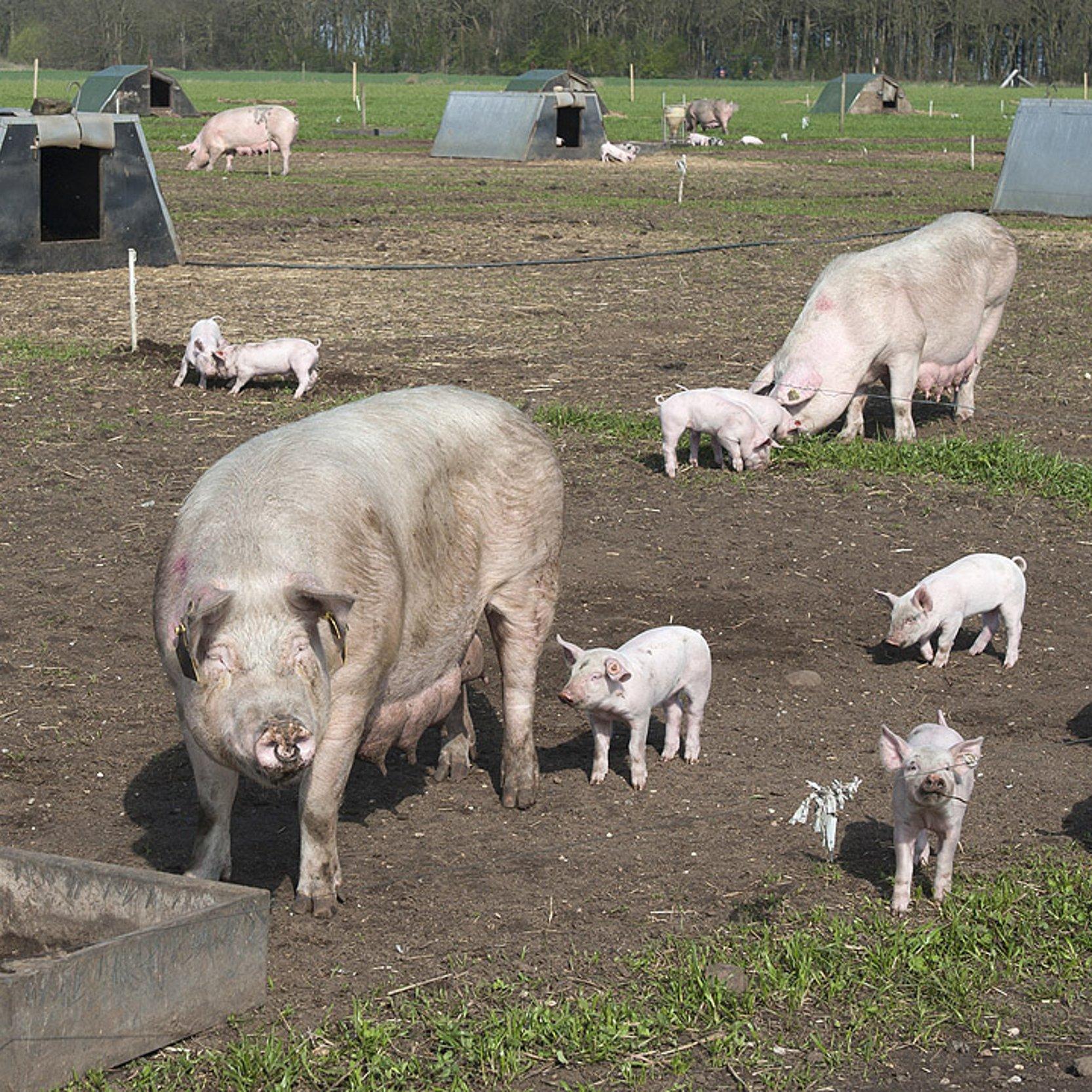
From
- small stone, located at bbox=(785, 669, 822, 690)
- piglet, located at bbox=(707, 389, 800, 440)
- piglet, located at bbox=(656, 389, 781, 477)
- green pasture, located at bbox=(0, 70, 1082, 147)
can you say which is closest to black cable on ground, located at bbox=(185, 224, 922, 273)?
piglet, located at bbox=(707, 389, 800, 440)

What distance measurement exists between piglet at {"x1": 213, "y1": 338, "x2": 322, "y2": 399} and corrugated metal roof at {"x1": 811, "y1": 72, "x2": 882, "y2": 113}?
51.4 meters

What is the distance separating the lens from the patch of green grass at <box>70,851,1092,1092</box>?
4.16 meters

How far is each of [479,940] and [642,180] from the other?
2756 centimetres

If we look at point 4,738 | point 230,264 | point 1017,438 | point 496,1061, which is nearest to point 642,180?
point 230,264

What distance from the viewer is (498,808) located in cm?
591

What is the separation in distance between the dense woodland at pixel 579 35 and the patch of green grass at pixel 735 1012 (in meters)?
100

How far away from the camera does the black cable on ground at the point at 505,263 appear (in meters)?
17.2

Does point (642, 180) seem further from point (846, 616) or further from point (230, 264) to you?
point (846, 616)

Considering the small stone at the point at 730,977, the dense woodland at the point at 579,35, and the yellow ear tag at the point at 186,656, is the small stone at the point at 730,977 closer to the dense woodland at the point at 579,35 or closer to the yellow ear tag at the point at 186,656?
the yellow ear tag at the point at 186,656

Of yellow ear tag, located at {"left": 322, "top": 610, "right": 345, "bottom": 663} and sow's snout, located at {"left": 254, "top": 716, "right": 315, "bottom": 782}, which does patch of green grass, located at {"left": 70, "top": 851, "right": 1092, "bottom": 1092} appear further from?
yellow ear tag, located at {"left": 322, "top": 610, "right": 345, "bottom": 663}

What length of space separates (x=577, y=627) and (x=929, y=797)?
2.87 m

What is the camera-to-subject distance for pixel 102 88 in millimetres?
45875

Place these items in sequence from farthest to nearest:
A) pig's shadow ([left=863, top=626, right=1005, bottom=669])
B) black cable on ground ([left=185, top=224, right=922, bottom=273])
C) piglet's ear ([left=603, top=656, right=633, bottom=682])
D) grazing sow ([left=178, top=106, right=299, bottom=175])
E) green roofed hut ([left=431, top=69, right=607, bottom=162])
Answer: green roofed hut ([left=431, top=69, right=607, bottom=162]), grazing sow ([left=178, top=106, right=299, bottom=175]), black cable on ground ([left=185, top=224, right=922, bottom=273]), pig's shadow ([left=863, top=626, right=1005, bottom=669]), piglet's ear ([left=603, top=656, right=633, bottom=682])

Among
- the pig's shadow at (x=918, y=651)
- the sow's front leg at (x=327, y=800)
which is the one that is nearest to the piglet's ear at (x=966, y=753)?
the sow's front leg at (x=327, y=800)
